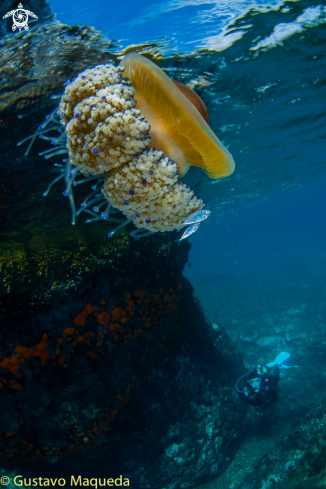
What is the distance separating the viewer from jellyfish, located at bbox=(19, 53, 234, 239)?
7.49 feet

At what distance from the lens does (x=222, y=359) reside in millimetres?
9430

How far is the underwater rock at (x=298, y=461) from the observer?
623 centimetres

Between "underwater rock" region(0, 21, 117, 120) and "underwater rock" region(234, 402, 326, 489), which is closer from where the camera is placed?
"underwater rock" region(0, 21, 117, 120)

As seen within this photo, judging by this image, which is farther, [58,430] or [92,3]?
[58,430]

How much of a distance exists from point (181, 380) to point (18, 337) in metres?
4.40

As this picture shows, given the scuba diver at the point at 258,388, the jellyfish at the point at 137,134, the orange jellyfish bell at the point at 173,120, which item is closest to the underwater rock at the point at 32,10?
the jellyfish at the point at 137,134

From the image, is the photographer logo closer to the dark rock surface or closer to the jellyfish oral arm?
the dark rock surface

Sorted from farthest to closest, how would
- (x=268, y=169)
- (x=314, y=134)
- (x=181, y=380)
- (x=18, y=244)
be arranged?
1. (x=268, y=169)
2. (x=314, y=134)
3. (x=181, y=380)
4. (x=18, y=244)

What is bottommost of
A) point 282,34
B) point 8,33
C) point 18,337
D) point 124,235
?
point 18,337

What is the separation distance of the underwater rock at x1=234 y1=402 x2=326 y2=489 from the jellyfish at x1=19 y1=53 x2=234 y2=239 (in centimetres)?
730

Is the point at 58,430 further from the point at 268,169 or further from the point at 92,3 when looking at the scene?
the point at 268,169

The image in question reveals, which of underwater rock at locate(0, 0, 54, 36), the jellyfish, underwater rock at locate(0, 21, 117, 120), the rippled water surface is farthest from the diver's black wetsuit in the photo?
underwater rock at locate(0, 0, 54, 36)

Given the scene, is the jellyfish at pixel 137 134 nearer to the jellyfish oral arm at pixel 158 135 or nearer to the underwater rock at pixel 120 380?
the jellyfish oral arm at pixel 158 135

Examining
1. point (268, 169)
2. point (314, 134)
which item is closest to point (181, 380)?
point (314, 134)
